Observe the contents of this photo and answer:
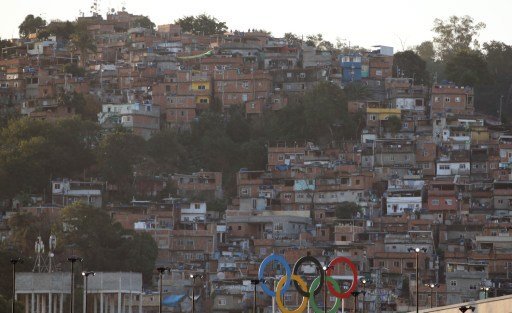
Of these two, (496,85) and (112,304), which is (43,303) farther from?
(496,85)

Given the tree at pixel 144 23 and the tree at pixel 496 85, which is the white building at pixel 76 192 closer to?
the tree at pixel 496 85

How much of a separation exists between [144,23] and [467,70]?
85.4 feet

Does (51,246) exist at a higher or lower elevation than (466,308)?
lower

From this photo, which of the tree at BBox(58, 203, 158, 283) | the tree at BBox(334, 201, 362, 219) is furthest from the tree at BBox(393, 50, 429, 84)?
the tree at BBox(58, 203, 158, 283)

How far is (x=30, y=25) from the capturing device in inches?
4811

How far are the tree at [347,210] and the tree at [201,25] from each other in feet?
110

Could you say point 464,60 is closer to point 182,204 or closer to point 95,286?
point 182,204

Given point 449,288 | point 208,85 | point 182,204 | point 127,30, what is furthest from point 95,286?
point 127,30

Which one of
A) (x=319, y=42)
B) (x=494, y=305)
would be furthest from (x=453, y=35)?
(x=494, y=305)

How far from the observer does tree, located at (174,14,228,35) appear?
122m

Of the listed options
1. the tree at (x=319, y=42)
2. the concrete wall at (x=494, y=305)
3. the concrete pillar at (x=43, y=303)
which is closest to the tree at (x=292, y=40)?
the tree at (x=319, y=42)

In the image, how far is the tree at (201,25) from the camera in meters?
122

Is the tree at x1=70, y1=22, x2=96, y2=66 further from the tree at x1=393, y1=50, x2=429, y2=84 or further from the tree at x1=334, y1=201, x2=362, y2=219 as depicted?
the tree at x1=334, y1=201, x2=362, y2=219

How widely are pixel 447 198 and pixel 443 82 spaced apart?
14176mm
